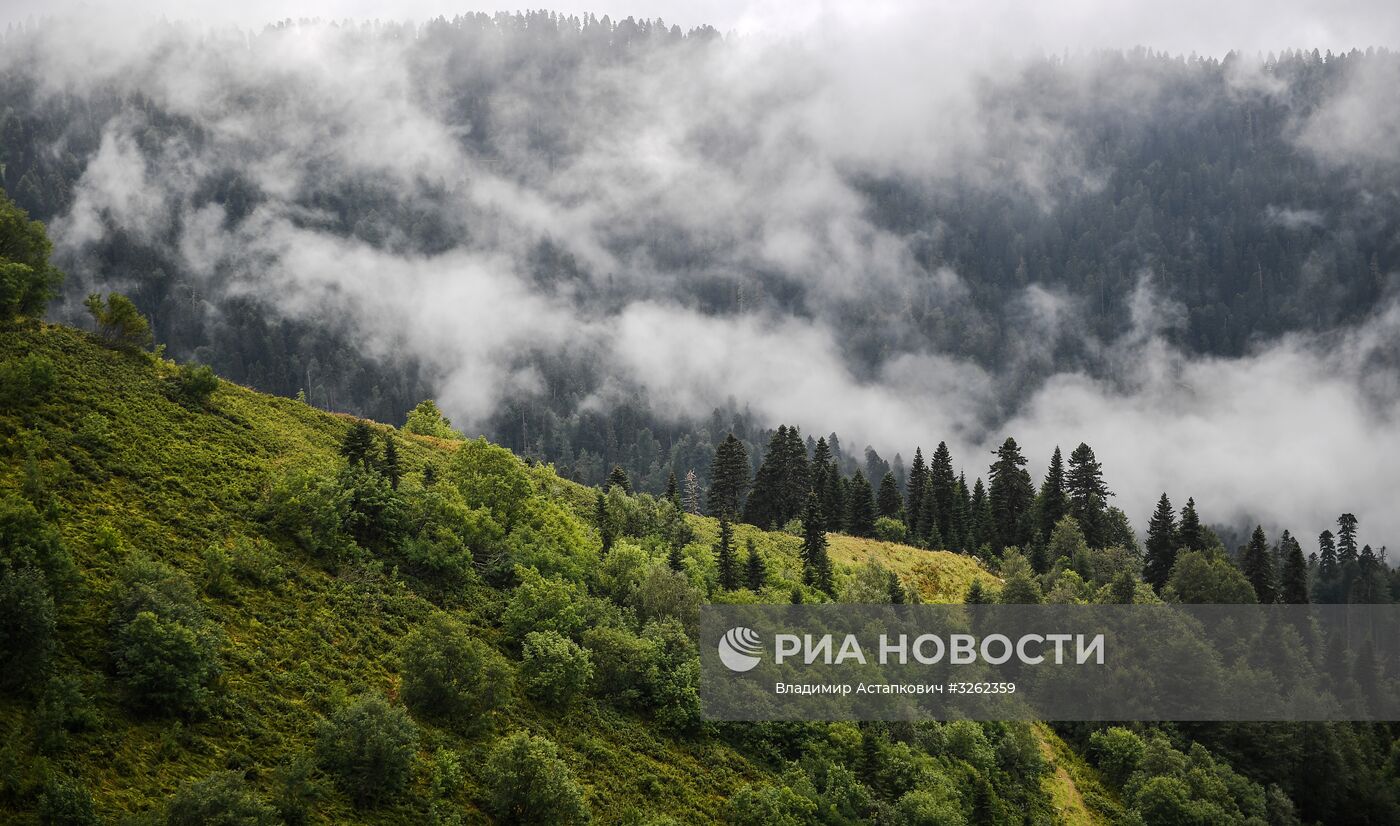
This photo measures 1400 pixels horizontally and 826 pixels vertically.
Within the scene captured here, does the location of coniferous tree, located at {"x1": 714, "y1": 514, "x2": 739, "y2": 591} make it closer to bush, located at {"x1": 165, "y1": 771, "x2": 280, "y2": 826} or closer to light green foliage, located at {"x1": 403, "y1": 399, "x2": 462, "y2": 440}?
light green foliage, located at {"x1": 403, "y1": 399, "x2": 462, "y2": 440}

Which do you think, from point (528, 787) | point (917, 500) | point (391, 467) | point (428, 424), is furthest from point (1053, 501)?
point (528, 787)

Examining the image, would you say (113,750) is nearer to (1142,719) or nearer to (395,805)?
(395,805)

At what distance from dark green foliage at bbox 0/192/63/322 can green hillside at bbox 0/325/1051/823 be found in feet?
6.98

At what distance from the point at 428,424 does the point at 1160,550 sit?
103078 millimetres

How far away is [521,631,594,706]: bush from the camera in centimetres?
6047

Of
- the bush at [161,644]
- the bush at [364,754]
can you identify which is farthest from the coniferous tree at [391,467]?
the bush at [364,754]

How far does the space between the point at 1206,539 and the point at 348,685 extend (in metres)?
134

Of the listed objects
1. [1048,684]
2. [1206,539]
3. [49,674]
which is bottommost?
[49,674]

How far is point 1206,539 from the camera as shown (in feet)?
483

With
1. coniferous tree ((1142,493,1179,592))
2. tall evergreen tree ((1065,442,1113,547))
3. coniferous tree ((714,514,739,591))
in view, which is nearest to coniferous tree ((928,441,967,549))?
tall evergreen tree ((1065,442,1113,547))

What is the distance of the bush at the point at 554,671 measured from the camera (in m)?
60.5

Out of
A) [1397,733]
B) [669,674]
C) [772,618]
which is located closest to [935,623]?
[772,618]

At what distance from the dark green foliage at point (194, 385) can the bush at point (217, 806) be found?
44761 mm

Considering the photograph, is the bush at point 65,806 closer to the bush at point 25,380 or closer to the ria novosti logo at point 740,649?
the bush at point 25,380
